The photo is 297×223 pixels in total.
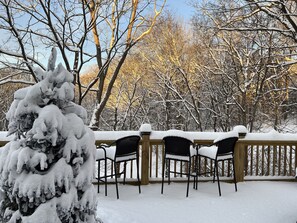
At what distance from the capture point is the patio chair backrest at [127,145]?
4556 mm

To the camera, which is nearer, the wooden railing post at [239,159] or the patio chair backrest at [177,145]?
the patio chair backrest at [177,145]

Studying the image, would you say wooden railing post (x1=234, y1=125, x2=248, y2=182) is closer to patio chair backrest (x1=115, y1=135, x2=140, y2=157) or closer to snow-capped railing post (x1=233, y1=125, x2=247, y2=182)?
snow-capped railing post (x1=233, y1=125, x2=247, y2=182)

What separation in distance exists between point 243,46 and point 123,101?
6.95 m

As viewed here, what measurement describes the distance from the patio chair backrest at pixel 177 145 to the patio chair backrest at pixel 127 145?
485 millimetres

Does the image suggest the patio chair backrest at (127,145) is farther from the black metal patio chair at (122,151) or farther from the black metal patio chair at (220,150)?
the black metal patio chair at (220,150)

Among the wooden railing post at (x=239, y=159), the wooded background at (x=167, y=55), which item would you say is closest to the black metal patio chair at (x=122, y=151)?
the wooden railing post at (x=239, y=159)

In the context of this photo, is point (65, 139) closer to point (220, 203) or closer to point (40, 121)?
point (40, 121)

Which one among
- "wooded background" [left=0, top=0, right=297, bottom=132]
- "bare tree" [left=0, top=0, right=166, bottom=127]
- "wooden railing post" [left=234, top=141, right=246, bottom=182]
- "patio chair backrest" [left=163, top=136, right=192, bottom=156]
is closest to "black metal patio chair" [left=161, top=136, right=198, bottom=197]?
"patio chair backrest" [left=163, top=136, right=192, bottom=156]

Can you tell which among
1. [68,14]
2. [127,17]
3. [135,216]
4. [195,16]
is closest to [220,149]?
[135,216]

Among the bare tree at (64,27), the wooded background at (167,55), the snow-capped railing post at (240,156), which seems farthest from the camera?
the wooded background at (167,55)

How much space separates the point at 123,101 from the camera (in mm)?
16406

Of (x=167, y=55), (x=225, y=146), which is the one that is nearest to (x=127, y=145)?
(x=225, y=146)

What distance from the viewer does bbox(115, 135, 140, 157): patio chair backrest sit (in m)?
4.56

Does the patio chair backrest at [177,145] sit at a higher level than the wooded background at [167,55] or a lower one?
lower
